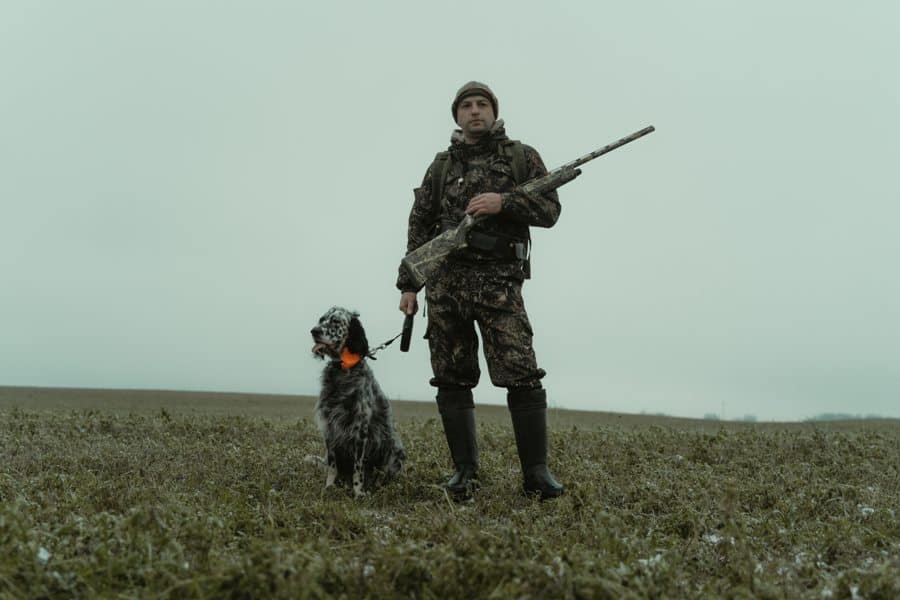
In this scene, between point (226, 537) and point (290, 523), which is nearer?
point (226, 537)

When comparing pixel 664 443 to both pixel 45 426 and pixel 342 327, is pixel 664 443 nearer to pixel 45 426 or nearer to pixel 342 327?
pixel 342 327

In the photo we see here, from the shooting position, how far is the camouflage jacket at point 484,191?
7152 millimetres

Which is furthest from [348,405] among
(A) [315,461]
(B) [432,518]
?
(B) [432,518]

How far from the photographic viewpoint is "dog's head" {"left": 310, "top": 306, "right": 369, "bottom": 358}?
747 centimetres

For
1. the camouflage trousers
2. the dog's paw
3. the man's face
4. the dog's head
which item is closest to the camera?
the camouflage trousers

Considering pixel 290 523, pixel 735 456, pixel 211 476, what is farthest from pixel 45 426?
pixel 735 456

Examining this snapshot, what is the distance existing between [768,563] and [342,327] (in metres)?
4.02

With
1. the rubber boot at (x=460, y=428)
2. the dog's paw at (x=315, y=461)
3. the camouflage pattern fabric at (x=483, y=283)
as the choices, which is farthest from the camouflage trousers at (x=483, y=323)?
the dog's paw at (x=315, y=461)

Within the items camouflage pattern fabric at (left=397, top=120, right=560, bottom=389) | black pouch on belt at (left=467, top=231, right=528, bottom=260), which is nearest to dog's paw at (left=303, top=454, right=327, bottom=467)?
camouflage pattern fabric at (left=397, top=120, right=560, bottom=389)

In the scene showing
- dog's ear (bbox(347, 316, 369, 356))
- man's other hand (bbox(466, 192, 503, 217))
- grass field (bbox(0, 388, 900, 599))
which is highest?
man's other hand (bbox(466, 192, 503, 217))

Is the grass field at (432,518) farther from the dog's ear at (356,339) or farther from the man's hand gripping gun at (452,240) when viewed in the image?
the man's hand gripping gun at (452,240)

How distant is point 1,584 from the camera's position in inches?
154

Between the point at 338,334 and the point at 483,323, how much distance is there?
1.32m

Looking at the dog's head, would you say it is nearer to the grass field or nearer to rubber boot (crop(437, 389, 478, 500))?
rubber boot (crop(437, 389, 478, 500))
